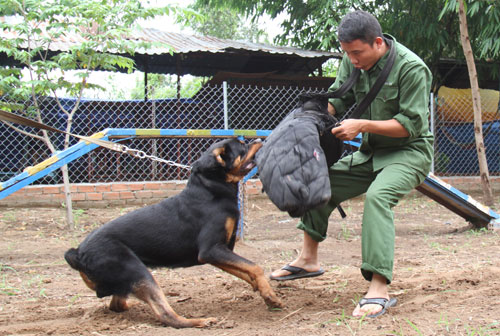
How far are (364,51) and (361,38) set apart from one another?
0.10 m

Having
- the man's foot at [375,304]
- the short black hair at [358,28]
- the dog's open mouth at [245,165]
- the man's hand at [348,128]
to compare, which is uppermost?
the short black hair at [358,28]

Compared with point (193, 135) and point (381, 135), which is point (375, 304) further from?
point (193, 135)

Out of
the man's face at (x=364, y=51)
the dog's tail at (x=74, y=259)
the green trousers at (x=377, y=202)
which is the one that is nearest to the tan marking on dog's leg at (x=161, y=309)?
the dog's tail at (x=74, y=259)

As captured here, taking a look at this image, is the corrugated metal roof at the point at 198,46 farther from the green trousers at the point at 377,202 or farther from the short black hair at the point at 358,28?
the short black hair at the point at 358,28

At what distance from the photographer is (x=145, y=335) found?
271cm

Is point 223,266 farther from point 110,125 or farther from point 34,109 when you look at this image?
point 110,125

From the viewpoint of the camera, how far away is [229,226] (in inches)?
124

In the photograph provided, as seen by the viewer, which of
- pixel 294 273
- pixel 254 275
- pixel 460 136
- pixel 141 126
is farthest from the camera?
pixel 460 136

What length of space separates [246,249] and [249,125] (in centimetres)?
440

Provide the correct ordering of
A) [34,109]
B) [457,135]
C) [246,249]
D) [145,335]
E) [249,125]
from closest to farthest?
[145,335], [246,249], [34,109], [249,125], [457,135]

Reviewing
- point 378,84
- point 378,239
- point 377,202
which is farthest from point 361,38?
point 378,239

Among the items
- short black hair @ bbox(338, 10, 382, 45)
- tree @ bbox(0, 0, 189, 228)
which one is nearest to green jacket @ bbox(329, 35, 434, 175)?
short black hair @ bbox(338, 10, 382, 45)

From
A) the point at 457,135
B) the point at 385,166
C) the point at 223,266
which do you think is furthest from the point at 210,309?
the point at 457,135

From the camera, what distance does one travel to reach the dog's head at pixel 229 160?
3314 mm
